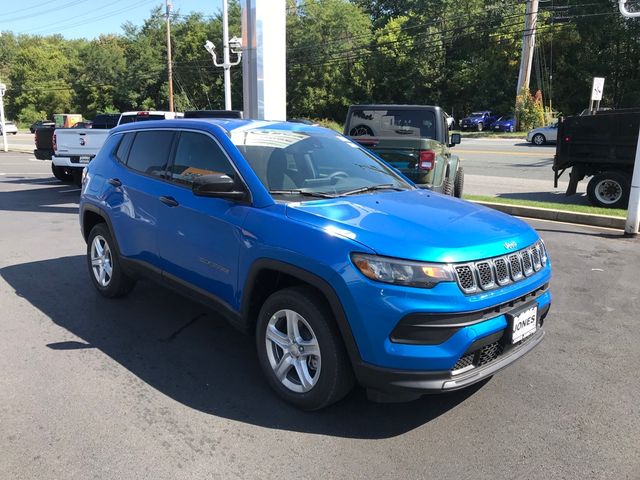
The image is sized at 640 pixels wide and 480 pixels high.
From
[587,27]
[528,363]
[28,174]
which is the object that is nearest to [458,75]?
[587,27]

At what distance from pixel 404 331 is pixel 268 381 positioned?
1.15 meters

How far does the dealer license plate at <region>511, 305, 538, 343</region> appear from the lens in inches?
123

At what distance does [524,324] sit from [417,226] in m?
0.87

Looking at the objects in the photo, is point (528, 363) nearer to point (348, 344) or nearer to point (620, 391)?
point (620, 391)

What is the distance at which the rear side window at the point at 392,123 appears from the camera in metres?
9.90

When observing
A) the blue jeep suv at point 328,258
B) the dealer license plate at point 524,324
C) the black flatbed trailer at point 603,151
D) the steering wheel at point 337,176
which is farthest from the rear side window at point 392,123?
the dealer license plate at point 524,324

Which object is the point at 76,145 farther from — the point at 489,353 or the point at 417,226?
the point at 489,353

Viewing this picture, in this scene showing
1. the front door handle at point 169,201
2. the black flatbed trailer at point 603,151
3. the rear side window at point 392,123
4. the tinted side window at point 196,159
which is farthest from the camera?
the black flatbed trailer at point 603,151

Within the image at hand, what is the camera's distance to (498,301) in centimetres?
302

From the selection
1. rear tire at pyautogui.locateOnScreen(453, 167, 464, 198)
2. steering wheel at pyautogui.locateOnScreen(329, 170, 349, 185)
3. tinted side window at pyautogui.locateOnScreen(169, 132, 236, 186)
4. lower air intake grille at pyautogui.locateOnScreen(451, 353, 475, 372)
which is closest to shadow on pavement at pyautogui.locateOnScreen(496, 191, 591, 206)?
rear tire at pyautogui.locateOnScreen(453, 167, 464, 198)

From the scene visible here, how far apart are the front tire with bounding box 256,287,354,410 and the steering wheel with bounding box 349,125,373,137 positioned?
24.1 feet

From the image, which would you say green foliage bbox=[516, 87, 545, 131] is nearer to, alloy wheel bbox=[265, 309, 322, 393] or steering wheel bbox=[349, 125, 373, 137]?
steering wheel bbox=[349, 125, 373, 137]

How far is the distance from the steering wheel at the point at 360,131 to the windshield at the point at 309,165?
229 inches

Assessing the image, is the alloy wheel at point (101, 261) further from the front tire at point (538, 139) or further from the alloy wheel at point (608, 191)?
the front tire at point (538, 139)
